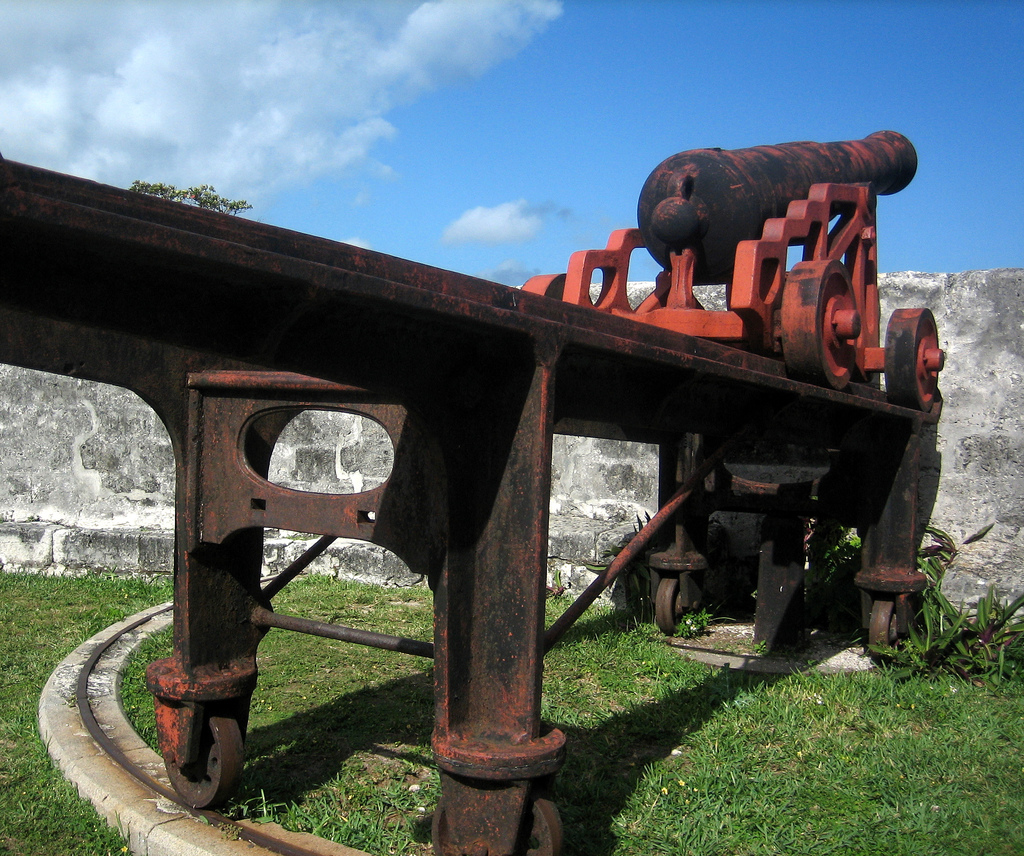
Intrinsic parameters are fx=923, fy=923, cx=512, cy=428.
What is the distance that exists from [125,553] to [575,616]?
3.97 metres

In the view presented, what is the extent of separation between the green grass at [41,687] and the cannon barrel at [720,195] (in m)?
2.43

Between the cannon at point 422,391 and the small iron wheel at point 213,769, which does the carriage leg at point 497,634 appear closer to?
the cannon at point 422,391

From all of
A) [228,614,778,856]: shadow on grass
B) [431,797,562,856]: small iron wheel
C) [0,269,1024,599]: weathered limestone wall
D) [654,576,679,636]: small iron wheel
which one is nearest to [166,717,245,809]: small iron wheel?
[228,614,778,856]: shadow on grass

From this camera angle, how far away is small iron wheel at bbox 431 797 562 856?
5.27 ft

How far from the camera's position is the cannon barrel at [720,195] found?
3.17m

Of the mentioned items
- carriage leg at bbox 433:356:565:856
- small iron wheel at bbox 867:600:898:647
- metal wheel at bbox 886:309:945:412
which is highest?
metal wheel at bbox 886:309:945:412

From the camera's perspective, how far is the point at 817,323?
262 centimetres

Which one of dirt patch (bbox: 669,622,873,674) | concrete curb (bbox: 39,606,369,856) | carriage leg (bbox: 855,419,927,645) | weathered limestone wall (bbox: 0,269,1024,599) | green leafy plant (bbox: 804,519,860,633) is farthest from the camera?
weathered limestone wall (bbox: 0,269,1024,599)

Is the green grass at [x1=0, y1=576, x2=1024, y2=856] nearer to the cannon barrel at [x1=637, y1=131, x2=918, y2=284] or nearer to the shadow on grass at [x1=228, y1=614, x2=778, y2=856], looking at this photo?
the shadow on grass at [x1=228, y1=614, x2=778, y2=856]

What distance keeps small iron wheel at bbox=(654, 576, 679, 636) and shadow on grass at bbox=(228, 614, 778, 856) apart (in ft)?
2.04

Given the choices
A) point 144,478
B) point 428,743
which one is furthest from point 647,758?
point 144,478

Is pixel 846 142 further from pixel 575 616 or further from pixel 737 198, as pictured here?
pixel 575 616

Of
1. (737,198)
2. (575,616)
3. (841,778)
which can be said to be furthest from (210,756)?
(737,198)

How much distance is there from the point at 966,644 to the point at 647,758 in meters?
1.54
